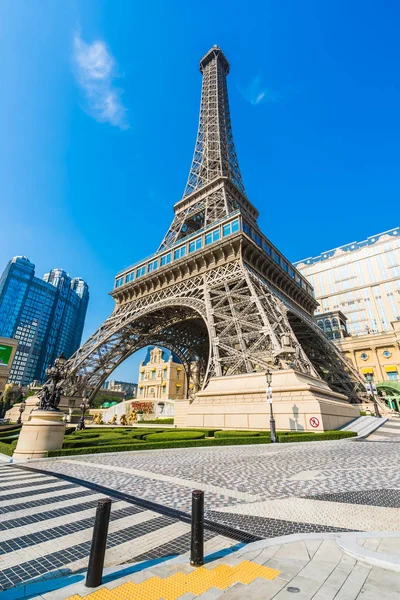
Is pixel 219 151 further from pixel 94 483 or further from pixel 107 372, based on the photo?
pixel 94 483

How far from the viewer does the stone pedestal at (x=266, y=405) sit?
1684 cm

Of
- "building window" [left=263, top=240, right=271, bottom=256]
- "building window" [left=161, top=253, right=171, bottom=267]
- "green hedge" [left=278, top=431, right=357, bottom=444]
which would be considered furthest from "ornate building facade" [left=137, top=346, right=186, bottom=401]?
"green hedge" [left=278, top=431, right=357, bottom=444]

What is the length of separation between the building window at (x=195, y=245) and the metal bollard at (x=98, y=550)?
31459 mm

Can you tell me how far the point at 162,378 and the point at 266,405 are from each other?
50070 mm

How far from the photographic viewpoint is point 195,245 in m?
34.1

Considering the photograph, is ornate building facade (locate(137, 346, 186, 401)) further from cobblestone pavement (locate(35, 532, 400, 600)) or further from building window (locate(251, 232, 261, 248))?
cobblestone pavement (locate(35, 532, 400, 600))

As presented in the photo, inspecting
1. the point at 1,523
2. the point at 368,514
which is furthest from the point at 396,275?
the point at 1,523

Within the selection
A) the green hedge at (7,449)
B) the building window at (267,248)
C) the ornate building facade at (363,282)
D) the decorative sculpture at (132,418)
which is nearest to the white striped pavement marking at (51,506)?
the green hedge at (7,449)

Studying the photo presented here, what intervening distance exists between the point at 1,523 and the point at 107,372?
33663 millimetres

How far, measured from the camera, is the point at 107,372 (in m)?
36.5

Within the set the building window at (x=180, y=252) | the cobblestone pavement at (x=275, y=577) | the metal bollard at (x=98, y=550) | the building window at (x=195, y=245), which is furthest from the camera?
the building window at (x=180, y=252)

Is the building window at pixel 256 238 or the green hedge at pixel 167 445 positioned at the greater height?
the building window at pixel 256 238

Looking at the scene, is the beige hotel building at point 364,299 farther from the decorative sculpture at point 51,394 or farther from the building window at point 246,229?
the decorative sculpture at point 51,394

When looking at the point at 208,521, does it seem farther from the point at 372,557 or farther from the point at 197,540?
the point at 372,557
